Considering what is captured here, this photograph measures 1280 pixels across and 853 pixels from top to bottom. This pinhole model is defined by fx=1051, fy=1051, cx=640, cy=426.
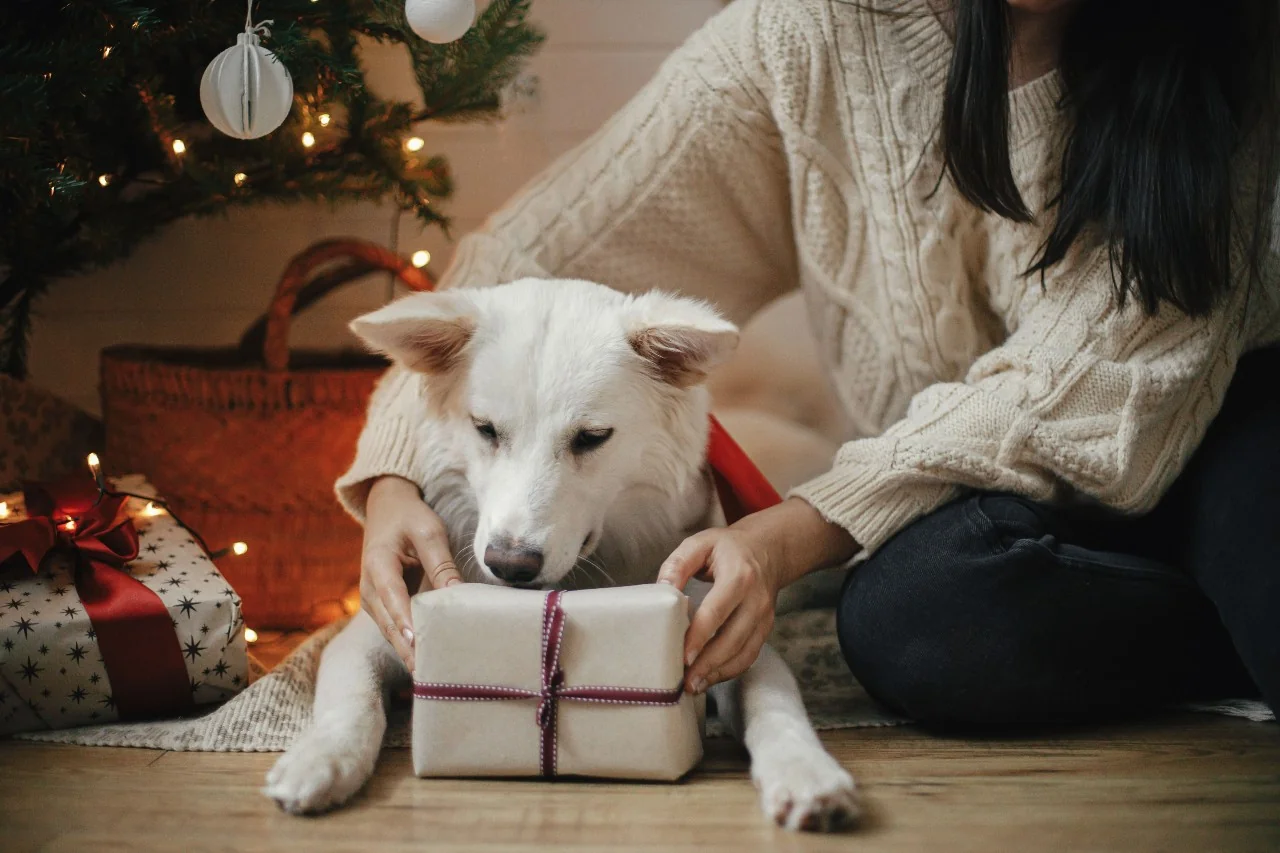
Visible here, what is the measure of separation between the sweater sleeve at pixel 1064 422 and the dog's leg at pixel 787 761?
0.88ft

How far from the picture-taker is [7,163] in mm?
1368

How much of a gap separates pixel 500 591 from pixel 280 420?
0.95 m

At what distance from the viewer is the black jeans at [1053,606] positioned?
4.58 feet

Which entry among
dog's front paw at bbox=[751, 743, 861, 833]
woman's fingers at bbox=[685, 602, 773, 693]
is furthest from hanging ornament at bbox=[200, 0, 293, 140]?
dog's front paw at bbox=[751, 743, 861, 833]

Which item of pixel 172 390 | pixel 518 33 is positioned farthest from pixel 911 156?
pixel 172 390

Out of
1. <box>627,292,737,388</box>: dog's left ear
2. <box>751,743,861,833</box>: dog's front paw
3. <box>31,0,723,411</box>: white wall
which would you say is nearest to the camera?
<box>751,743,861,833</box>: dog's front paw

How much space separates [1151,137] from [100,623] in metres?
1.59

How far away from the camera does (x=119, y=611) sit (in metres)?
1.47

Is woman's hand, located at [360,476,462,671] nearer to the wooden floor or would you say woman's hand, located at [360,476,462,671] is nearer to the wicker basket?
the wooden floor

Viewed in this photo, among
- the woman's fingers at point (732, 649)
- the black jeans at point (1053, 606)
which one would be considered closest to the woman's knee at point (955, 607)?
the black jeans at point (1053, 606)

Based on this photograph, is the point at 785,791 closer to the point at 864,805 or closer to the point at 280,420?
the point at 864,805

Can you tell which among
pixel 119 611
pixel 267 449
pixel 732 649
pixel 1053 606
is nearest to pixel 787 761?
pixel 732 649

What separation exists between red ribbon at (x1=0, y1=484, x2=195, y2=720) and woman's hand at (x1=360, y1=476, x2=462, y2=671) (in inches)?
12.6

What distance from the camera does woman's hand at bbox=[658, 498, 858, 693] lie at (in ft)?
4.05
